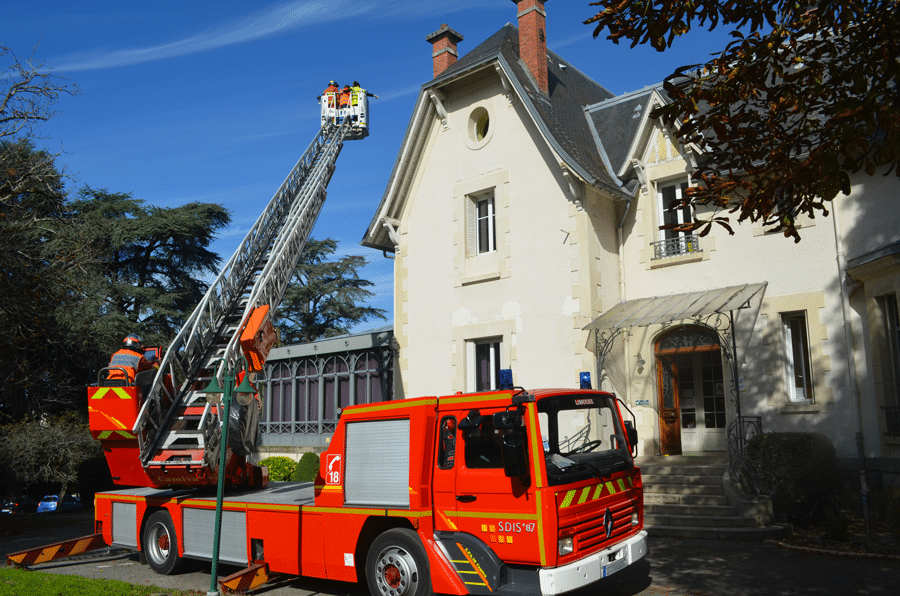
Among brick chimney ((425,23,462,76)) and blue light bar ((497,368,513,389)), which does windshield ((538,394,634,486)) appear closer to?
blue light bar ((497,368,513,389))

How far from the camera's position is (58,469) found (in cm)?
1645

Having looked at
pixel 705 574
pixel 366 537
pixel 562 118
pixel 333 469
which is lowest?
pixel 705 574

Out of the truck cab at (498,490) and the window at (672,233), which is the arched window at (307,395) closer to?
the window at (672,233)

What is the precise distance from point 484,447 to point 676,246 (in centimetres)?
888

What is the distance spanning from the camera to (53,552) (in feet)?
33.9

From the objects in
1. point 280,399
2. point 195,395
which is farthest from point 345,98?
point 195,395

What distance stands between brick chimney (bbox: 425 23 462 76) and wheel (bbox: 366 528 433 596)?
532 inches

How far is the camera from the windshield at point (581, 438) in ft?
21.8

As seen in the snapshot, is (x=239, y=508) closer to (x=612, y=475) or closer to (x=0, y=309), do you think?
(x=612, y=475)

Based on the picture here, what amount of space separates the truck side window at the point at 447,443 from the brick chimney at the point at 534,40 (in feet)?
36.7

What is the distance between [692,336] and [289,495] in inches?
343

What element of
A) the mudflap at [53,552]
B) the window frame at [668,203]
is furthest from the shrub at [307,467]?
the window frame at [668,203]

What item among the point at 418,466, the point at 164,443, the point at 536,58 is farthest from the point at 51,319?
the point at 418,466

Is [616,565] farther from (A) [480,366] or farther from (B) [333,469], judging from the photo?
(A) [480,366]
